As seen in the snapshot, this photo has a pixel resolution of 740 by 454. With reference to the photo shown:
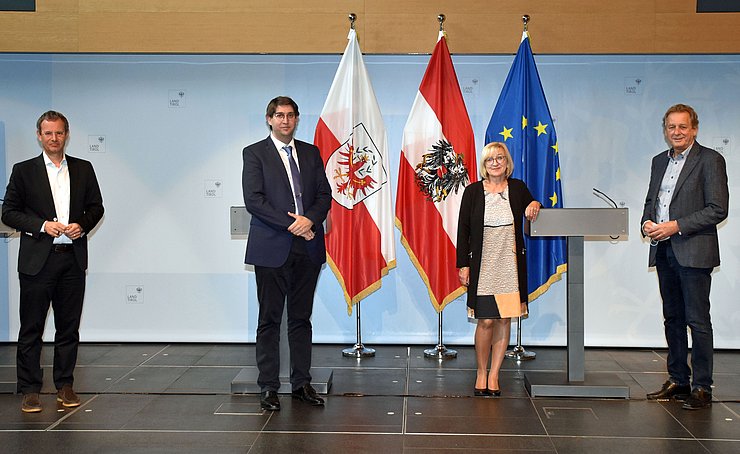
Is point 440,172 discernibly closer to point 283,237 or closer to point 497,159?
point 497,159

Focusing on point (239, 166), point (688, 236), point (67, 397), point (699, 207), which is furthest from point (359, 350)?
point (699, 207)

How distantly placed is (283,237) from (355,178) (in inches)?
60.2

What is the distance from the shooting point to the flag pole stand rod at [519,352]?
587 centimetres

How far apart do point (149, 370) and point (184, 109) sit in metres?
2.15

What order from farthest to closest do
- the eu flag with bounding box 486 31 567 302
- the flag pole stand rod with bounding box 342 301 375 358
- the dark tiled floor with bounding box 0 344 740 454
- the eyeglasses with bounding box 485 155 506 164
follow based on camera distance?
1. the flag pole stand rod with bounding box 342 301 375 358
2. the eu flag with bounding box 486 31 567 302
3. the eyeglasses with bounding box 485 155 506 164
4. the dark tiled floor with bounding box 0 344 740 454

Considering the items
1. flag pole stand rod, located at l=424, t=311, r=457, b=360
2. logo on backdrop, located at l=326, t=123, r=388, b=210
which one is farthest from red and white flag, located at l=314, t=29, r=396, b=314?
flag pole stand rod, located at l=424, t=311, r=457, b=360

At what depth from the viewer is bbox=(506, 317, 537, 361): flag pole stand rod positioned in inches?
231

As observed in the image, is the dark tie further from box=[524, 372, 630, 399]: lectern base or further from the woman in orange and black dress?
box=[524, 372, 630, 399]: lectern base

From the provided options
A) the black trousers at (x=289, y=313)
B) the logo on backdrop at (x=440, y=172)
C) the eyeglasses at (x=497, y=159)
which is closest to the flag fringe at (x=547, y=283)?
the logo on backdrop at (x=440, y=172)

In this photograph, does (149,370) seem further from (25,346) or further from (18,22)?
(18,22)

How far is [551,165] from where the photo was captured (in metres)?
5.73

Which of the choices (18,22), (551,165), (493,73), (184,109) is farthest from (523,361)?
(18,22)

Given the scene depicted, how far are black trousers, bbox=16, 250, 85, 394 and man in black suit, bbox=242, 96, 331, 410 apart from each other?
40.1 inches

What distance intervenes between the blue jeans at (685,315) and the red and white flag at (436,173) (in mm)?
1585
